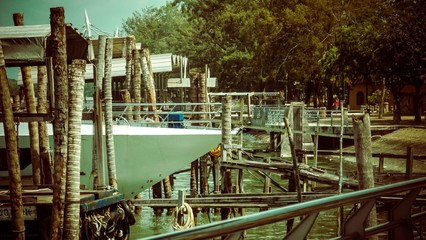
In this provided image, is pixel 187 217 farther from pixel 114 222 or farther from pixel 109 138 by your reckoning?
pixel 109 138

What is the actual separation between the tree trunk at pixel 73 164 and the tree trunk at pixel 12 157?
69 centimetres

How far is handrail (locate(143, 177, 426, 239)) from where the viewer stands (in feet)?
11.6

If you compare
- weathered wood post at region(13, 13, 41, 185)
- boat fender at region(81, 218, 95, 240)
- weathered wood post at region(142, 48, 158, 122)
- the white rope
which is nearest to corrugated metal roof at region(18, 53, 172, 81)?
weathered wood post at region(142, 48, 158, 122)

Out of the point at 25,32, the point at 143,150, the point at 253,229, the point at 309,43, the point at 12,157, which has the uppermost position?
the point at 309,43

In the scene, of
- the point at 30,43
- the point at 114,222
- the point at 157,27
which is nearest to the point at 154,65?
the point at 30,43

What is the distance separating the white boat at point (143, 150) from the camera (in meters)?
18.2

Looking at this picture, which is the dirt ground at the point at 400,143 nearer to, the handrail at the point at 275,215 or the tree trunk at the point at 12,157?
the tree trunk at the point at 12,157

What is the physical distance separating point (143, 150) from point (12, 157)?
8354 millimetres

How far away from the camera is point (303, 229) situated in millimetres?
4449

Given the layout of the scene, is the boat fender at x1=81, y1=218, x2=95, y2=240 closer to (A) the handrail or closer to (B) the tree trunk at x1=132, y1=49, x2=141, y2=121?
(A) the handrail

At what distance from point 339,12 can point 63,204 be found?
161 feet

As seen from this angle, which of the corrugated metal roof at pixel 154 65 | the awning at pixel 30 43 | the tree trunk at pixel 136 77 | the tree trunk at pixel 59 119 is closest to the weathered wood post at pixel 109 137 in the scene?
the awning at pixel 30 43

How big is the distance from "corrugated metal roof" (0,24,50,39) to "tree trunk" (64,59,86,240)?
298cm

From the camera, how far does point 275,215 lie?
4.06 meters
